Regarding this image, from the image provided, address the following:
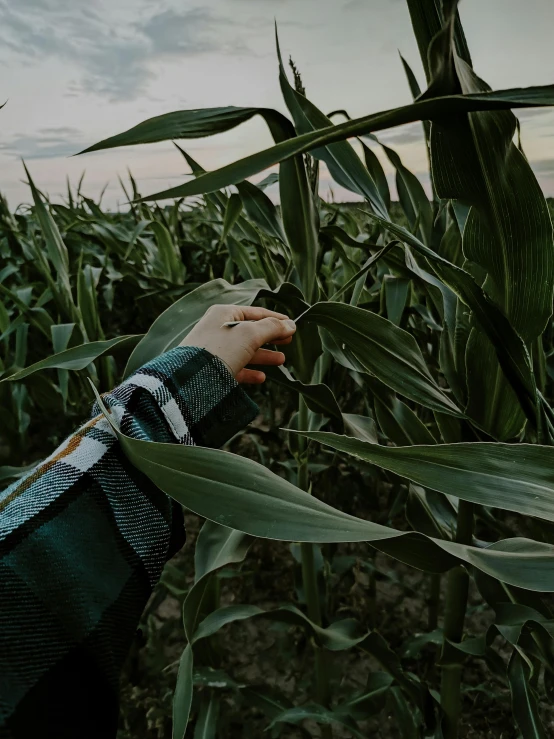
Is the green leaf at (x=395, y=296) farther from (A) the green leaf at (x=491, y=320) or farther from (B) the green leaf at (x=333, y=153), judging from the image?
(A) the green leaf at (x=491, y=320)

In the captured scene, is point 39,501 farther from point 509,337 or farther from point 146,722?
point 146,722

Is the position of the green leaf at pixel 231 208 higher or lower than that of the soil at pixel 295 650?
higher

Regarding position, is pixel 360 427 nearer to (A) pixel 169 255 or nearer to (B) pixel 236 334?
(B) pixel 236 334

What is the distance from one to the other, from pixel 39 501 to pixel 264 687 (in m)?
0.60

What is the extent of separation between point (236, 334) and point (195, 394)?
0.07 metres

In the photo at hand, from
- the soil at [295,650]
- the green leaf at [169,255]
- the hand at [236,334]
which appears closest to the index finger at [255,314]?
the hand at [236,334]

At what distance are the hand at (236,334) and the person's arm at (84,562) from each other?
0.05 m

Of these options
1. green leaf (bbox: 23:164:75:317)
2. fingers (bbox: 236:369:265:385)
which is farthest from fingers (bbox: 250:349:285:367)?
green leaf (bbox: 23:164:75:317)

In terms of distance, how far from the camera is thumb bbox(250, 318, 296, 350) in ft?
1.48

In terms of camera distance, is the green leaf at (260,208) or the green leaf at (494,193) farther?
the green leaf at (260,208)

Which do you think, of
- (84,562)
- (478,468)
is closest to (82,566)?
(84,562)

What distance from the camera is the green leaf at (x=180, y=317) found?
19.2 inches

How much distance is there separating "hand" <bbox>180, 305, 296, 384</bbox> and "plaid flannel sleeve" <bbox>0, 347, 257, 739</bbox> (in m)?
0.07

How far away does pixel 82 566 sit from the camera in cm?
31
